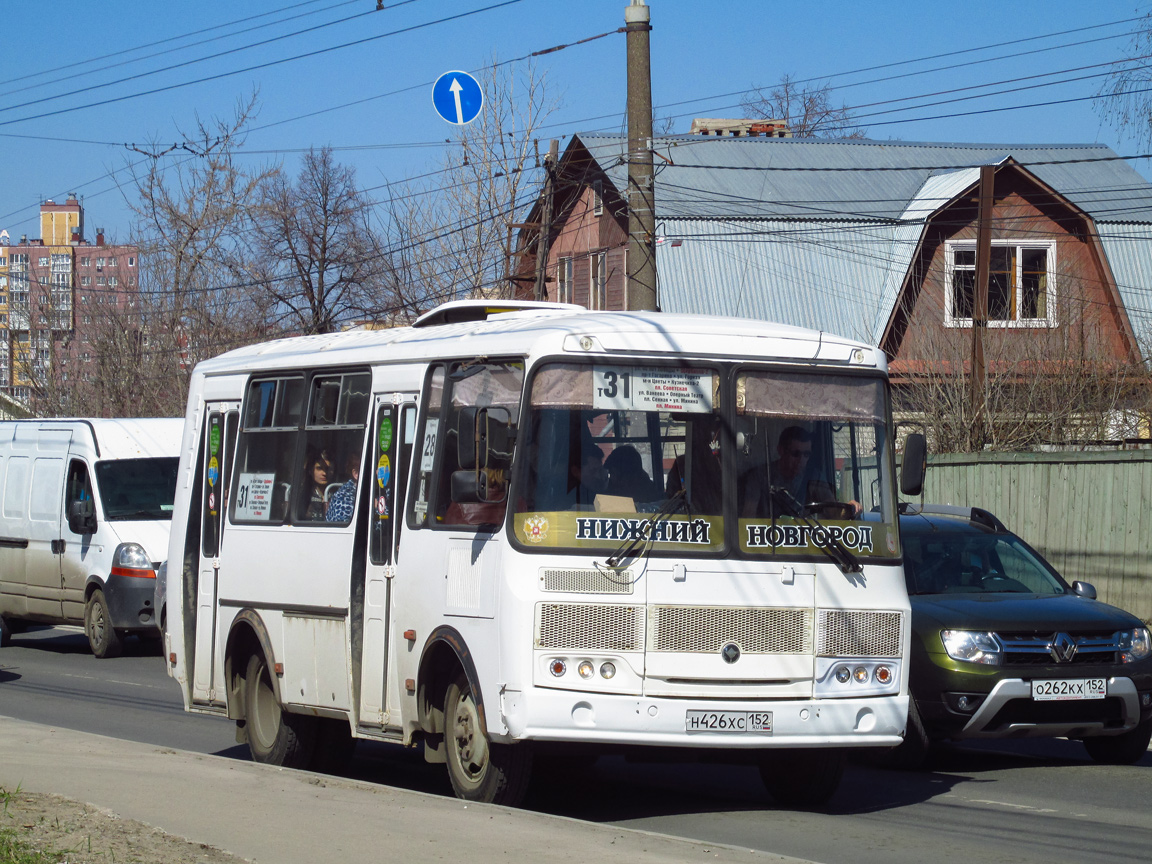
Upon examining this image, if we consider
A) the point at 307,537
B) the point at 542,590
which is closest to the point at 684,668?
the point at 542,590

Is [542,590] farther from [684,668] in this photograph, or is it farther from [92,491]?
[92,491]

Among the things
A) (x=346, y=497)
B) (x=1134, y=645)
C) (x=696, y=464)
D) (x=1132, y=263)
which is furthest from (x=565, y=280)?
(x=696, y=464)

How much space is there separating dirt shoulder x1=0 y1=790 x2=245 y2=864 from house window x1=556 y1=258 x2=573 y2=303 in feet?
99.5

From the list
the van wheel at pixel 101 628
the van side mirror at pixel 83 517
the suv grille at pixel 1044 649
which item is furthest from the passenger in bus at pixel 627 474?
the van side mirror at pixel 83 517

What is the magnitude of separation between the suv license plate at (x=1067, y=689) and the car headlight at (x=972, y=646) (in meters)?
0.31

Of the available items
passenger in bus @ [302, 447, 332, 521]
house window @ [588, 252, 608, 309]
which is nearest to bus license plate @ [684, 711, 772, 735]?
passenger in bus @ [302, 447, 332, 521]

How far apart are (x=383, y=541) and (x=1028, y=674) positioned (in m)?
4.19

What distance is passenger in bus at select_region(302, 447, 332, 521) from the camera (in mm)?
10008

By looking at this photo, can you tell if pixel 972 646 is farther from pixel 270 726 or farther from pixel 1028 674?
pixel 270 726

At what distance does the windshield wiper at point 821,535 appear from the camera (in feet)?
27.1

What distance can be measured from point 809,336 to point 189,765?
435cm

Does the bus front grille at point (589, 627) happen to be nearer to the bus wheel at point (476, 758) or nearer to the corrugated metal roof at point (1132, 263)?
the bus wheel at point (476, 758)

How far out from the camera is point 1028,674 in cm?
1005

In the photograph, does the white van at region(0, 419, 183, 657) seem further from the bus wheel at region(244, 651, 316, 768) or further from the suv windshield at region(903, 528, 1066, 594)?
the suv windshield at region(903, 528, 1066, 594)
